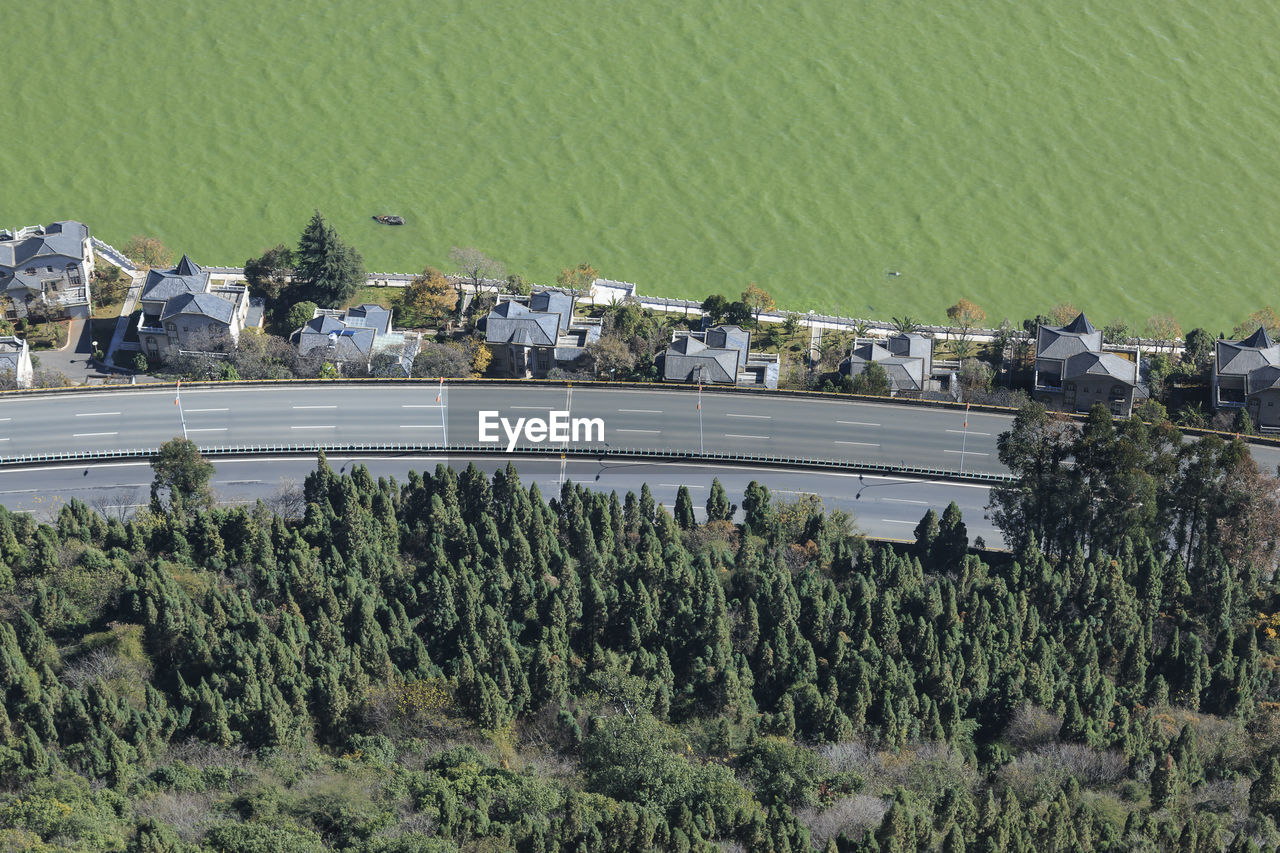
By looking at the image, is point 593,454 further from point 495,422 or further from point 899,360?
point 899,360

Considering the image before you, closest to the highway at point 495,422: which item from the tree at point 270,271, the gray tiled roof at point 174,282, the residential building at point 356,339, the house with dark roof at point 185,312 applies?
the residential building at point 356,339

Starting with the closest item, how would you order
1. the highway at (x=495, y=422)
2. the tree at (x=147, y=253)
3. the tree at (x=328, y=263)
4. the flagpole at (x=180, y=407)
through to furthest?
1. the highway at (x=495, y=422)
2. the flagpole at (x=180, y=407)
3. the tree at (x=328, y=263)
4. the tree at (x=147, y=253)

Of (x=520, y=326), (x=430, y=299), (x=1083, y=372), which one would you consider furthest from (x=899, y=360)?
(x=430, y=299)

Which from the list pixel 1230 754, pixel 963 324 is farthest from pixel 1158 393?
pixel 1230 754

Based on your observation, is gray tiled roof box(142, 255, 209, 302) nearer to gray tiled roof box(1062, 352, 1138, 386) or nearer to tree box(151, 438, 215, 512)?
tree box(151, 438, 215, 512)

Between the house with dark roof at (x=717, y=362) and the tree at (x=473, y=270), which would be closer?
the house with dark roof at (x=717, y=362)

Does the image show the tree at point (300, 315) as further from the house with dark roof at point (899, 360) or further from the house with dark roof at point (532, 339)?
the house with dark roof at point (899, 360)

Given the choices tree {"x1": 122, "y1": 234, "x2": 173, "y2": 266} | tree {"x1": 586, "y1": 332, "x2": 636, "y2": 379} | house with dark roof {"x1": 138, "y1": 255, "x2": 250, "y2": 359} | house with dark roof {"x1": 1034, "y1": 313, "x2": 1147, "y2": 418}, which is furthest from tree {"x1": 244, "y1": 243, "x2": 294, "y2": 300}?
house with dark roof {"x1": 1034, "y1": 313, "x2": 1147, "y2": 418}
